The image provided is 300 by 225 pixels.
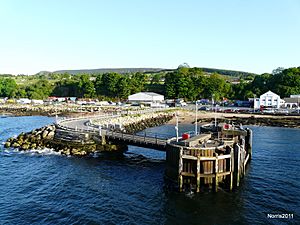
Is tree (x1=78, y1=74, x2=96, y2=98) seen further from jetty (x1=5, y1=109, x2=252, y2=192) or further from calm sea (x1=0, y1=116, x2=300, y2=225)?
calm sea (x1=0, y1=116, x2=300, y2=225)

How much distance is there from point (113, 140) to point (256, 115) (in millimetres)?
68770

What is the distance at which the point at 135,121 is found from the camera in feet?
275

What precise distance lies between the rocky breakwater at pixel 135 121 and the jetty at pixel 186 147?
1.88 metres

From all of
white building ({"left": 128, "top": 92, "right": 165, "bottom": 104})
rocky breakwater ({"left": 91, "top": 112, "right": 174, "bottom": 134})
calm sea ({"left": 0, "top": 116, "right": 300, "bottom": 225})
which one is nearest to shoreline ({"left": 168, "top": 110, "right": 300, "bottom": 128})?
rocky breakwater ({"left": 91, "top": 112, "right": 174, "bottom": 134})

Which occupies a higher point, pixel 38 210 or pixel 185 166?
pixel 185 166

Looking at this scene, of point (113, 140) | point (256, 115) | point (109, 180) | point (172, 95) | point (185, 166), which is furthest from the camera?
point (172, 95)

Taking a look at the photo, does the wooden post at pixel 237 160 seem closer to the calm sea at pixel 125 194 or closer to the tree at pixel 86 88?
the calm sea at pixel 125 194

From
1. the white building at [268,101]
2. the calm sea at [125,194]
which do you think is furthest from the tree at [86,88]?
the calm sea at [125,194]

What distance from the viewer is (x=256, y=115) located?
105 metres

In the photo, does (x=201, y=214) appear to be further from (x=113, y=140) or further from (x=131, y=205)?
(x=113, y=140)

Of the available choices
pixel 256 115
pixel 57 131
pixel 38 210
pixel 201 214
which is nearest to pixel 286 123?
pixel 256 115

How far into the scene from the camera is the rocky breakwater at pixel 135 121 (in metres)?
69.1

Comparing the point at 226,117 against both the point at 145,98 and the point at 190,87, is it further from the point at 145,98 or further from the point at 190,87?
the point at 190,87

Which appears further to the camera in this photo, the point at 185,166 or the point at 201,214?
the point at 185,166
